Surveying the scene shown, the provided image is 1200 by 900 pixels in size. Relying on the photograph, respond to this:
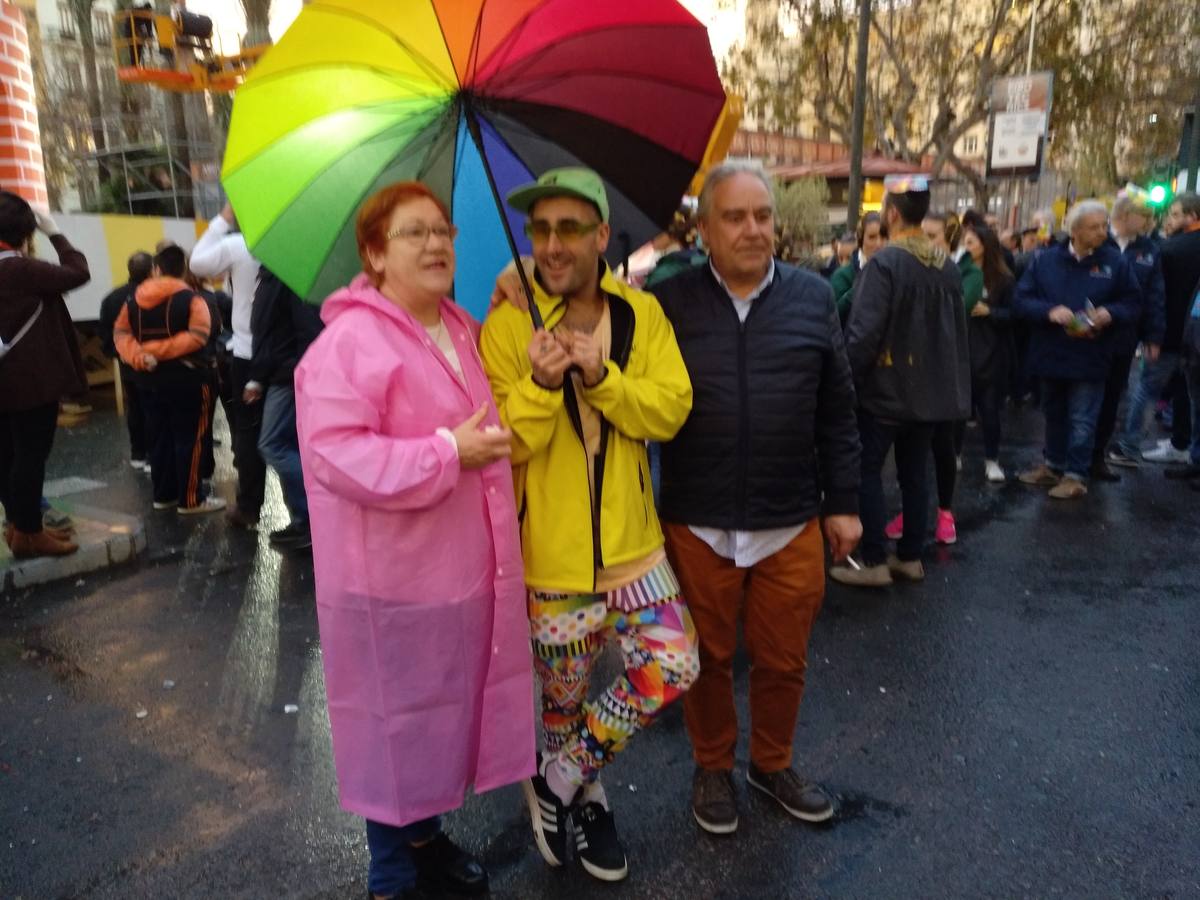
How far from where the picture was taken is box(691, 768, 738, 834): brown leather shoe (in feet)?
9.16

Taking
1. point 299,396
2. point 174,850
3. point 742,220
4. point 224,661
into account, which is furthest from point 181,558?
point 742,220

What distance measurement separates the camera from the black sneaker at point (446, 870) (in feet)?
8.32

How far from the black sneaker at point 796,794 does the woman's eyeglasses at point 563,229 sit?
1829 mm

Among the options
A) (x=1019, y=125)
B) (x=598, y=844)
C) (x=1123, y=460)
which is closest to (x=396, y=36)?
(x=598, y=844)

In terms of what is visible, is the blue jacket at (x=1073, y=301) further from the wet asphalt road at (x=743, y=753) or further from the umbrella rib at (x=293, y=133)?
the umbrella rib at (x=293, y=133)

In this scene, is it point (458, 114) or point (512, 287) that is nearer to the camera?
point (458, 114)

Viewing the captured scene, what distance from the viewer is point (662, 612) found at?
96.9 inches

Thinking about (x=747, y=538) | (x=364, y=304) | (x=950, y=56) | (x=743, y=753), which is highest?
(x=950, y=56)

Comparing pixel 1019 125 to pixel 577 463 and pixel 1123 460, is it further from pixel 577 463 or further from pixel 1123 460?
pixel 577 463

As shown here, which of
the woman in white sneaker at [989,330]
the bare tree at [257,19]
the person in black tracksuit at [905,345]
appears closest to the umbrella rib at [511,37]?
the person in black tracksuit at [905,345]

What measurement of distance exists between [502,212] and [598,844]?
1777mm

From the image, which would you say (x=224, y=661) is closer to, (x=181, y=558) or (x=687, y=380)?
(x=181, y=558)

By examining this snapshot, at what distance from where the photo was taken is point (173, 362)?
20.3 feet

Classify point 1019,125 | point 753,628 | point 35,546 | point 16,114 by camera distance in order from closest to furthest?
point 753,628
point 35,546
point 16,114
point 1019,125
